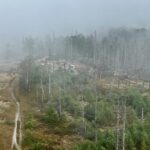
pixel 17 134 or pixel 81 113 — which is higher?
pixel 17 134

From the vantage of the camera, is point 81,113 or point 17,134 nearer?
point 17,134

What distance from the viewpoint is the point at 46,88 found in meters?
132

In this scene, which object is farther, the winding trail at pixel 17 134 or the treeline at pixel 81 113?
the winding trail at pixel 17 134

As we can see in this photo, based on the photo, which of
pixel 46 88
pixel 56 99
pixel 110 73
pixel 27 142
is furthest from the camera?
pixel 110 73

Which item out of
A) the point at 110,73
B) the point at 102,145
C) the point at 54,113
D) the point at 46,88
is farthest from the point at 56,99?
the point at 110,73

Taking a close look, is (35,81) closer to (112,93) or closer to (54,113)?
(112,93)

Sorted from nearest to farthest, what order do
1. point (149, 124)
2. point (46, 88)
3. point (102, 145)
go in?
point (102, 145), point (149, 124), point (46, 88)

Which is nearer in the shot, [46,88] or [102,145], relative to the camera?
[102,145]

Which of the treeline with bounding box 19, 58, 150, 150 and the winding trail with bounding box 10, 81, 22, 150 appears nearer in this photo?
the treeline with bounding box 19, 58, 150, 150

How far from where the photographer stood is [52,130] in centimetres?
9494

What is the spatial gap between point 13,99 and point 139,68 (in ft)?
301

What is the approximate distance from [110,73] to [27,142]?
97522mm

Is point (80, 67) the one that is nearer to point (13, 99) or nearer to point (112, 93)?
point (112, 93)

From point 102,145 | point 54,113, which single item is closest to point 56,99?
point 54,113
